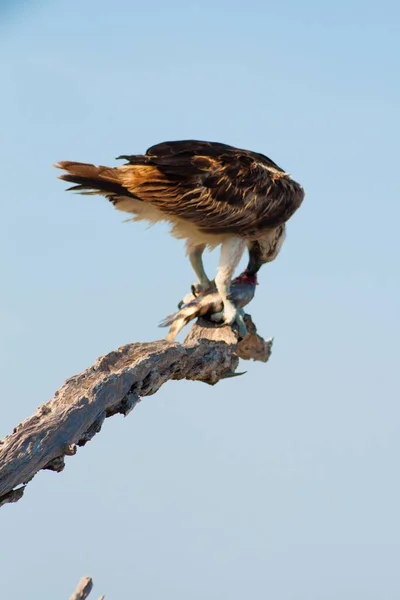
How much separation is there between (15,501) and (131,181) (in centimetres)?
219

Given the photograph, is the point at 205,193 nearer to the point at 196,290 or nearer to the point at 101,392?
the point at 196,290

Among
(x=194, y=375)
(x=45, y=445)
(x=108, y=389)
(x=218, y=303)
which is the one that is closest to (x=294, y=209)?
(x=218, y=303)

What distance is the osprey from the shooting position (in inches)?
235

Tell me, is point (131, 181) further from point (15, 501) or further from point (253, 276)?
point (15, 501)

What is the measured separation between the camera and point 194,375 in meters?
5.88

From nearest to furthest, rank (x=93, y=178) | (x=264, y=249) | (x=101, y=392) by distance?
(x=101, y=392), (x=93, y=178), (x=264, y=249)

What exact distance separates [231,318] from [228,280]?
0.68 ft

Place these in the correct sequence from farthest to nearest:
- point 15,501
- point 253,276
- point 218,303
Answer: point 253,276, point 218,303, point 15,501

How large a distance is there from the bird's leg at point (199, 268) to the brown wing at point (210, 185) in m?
0.31

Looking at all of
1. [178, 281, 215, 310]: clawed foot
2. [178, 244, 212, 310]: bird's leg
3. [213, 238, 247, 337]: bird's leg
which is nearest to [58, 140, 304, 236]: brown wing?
[213, 238, 247, 337]: bird's leg

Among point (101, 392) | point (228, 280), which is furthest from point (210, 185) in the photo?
point (101, 392)

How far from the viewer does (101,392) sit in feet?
15.8

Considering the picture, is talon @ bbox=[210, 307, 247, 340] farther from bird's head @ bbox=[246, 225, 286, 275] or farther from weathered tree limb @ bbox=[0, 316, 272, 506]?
bird's head @ bbox=[246, 225, 286, 275]

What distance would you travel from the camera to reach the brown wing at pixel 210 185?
5.97 m
